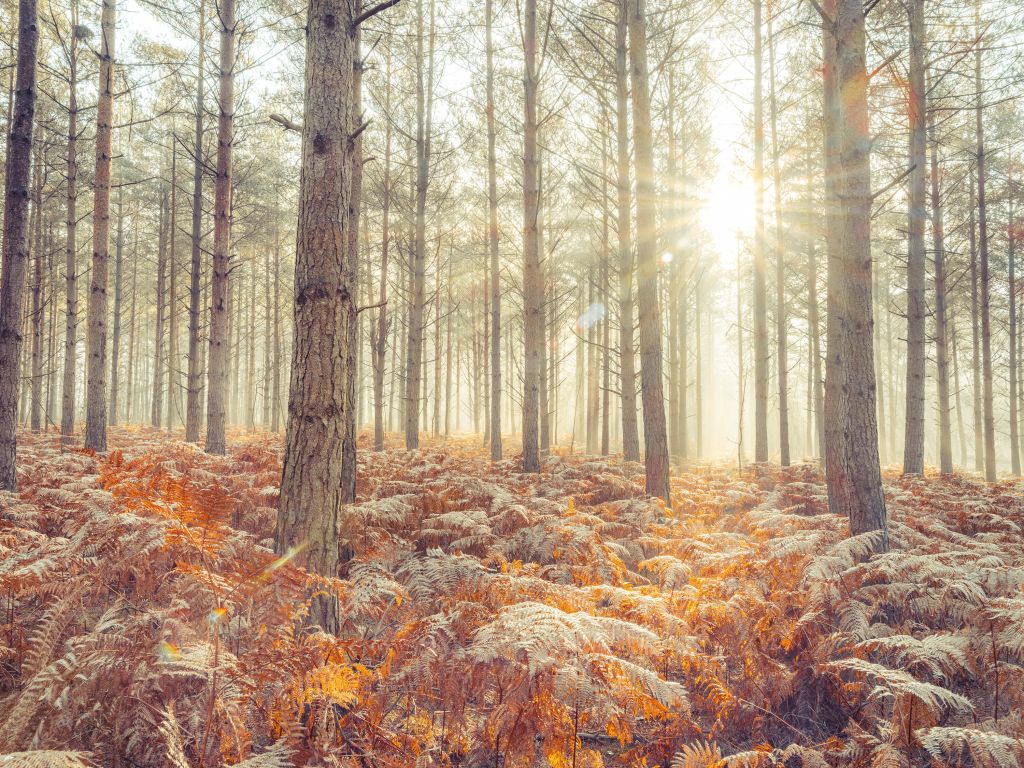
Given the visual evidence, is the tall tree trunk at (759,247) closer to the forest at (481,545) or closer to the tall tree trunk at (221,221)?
Result: the forest at (481,545)

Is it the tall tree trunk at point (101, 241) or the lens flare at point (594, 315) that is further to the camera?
the lens flare at point (594, 315)

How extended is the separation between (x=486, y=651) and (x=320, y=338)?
203 centimetres

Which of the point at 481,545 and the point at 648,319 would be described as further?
the point at 648,319

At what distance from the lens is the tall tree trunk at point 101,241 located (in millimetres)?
9305

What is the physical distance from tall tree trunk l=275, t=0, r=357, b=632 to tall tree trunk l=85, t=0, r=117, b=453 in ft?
27.5

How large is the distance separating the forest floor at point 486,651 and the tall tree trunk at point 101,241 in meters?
5.48

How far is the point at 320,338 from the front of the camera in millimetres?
3232

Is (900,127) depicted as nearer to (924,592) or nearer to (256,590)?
(924,592)

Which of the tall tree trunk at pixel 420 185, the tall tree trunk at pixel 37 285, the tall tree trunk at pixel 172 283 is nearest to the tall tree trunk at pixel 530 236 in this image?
the tall tree trunk at pixel 420 185

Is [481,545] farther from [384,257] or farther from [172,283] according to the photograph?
[172,283]

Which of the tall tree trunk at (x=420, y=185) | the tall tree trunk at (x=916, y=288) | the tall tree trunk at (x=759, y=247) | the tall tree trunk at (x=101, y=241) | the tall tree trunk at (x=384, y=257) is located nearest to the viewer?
the tall tree trunk at (x=101, y=241)

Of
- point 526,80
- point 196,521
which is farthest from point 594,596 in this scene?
point 526,80

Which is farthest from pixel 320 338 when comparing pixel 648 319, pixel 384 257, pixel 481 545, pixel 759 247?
pixel 759 247

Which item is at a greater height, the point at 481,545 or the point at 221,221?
the point at 221,221
